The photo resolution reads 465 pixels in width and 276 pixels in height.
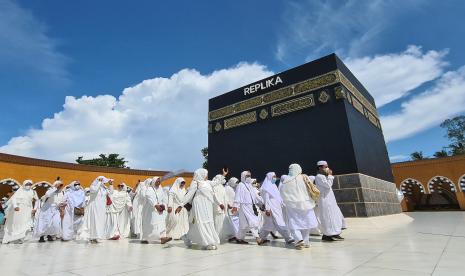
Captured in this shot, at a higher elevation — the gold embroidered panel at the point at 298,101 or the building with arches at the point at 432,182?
the gold embroidered panel at the point at 298,101

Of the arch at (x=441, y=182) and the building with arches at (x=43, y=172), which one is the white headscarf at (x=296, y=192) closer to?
the building with arches at (x=43, y=172)

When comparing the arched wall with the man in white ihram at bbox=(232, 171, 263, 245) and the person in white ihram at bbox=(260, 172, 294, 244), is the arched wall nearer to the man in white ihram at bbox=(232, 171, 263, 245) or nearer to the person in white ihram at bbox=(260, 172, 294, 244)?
the man in white ihram at bbox=(232, 171, 263, 245)

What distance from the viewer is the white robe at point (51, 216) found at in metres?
6.65

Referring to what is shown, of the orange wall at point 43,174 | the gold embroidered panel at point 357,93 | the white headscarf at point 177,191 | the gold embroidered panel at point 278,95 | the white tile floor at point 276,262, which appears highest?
the gold embroidered panel at point 278,95

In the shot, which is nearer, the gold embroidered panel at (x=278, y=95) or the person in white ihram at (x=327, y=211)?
the person in white ihram at (x=327, y=211)

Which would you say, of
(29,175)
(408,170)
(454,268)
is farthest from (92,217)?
(408,170)

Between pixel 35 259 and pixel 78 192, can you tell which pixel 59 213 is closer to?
pixel 78 192

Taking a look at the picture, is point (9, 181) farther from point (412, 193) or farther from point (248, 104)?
point (412, 193)

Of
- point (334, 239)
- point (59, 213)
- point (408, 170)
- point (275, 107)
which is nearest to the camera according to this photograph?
point (334, 239)

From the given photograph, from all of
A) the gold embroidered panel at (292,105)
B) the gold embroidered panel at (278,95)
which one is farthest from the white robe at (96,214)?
the gold embroidered panel at (278,95)

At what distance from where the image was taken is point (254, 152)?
9.59 meters

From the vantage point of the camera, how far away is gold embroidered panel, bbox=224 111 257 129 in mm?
9980

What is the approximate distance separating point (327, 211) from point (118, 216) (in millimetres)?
4720

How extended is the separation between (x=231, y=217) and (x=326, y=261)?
9.25ft
